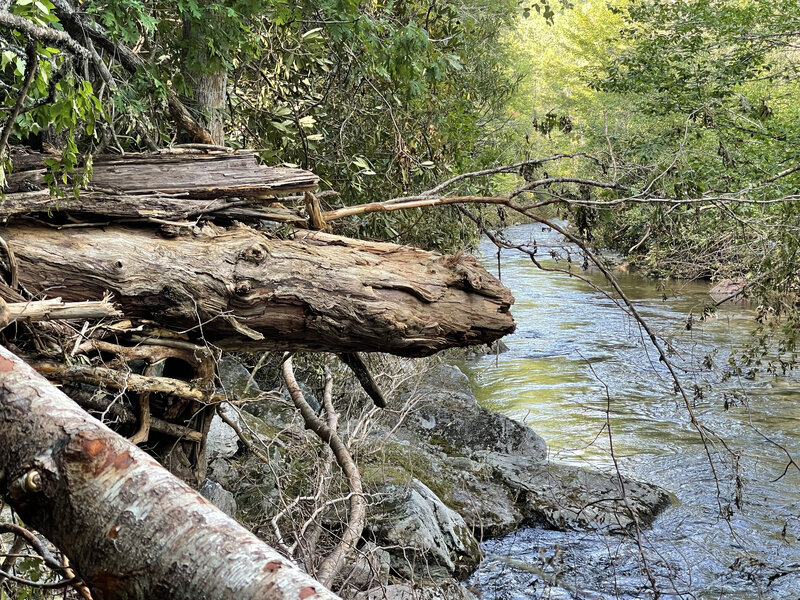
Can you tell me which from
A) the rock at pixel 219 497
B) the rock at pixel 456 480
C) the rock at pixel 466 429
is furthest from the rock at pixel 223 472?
the rock at pixel 466 429

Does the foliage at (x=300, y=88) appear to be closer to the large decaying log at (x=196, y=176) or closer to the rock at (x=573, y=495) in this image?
the large decaying log at (x=196, y=176)

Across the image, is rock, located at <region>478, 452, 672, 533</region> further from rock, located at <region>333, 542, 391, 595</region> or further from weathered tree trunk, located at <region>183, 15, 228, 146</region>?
weathered tree trunk, located at <region>183, 15, 228, 146</region>

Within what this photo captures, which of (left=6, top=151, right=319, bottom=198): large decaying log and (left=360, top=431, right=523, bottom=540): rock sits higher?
(left=6, top=151, right=319, bottom=198): large decaying log

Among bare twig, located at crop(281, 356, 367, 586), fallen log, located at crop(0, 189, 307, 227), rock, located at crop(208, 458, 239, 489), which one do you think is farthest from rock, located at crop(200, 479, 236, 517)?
fallen log, located at crop(0, 189, 307, 227)

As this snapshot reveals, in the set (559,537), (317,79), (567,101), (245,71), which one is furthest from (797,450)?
(567,101)

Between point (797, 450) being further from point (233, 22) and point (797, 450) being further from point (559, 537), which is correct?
point (233, 22)

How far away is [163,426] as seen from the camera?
3.64 m

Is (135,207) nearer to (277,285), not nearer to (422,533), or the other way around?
(277,285)

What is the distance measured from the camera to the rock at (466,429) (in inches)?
352

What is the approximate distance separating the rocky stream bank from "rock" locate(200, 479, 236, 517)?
1 centimetres

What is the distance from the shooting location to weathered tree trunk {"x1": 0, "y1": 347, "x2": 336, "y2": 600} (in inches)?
41.6

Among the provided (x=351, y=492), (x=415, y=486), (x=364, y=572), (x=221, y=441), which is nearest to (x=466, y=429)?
(x=415, y=486)

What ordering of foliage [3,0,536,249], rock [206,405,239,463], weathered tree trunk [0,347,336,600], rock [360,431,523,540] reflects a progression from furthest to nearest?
rock [360,431,523,540] < rock [206,405,239,463] < foliage [3,0,536,249] < weathered tree trunk [0,347,336,600]

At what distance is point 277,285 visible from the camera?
318 cm
